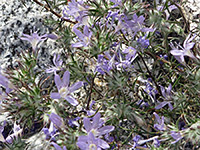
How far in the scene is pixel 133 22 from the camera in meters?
1.63

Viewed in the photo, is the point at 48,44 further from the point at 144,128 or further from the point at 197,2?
the point at 197,2

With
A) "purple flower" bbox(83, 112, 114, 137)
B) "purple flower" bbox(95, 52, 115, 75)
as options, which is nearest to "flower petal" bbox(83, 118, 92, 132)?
"purple flower" bbox(83, 112, 114, 137)

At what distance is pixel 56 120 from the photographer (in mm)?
1376

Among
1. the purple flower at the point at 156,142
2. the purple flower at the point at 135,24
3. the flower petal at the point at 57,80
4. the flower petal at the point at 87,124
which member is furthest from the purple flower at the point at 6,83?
the purple flower at the point at 156,142

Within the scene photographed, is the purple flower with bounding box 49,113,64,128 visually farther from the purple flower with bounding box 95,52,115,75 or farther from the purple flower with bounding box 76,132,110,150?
the purple flower with bounding box 95,52,115,75

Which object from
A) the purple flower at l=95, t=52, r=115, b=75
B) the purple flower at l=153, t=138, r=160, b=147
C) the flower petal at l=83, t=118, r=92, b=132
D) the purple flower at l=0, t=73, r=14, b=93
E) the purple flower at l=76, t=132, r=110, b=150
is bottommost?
the purple flower at l=153, t=138, r=160, b=147

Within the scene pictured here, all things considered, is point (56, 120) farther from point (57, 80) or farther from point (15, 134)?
point (15, 134)

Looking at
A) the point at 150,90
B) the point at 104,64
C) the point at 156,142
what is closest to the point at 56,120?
the point at 104,64

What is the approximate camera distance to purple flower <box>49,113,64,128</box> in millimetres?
1363

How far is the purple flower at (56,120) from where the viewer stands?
4.47 ft

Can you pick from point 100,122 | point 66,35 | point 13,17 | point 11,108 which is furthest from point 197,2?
point 11,108

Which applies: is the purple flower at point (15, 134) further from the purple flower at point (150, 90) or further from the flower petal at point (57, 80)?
the purple flower at point (150, 90)

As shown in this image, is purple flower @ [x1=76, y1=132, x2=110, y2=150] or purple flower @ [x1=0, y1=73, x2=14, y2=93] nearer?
purple flower @ [x1=76, y1=132, x2=110, y2=150]

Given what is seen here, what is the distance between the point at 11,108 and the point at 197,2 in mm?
1920
